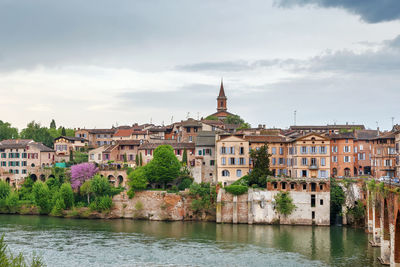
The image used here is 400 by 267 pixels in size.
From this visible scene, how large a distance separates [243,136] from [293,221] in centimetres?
1688

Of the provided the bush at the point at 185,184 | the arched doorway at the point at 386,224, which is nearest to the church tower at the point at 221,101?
the bush at the point at 185,184

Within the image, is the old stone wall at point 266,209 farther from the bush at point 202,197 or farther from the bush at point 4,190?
the bush at point 4,190

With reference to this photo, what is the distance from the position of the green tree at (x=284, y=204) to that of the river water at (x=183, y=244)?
94.1 inches

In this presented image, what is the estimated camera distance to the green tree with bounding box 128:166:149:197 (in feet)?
280

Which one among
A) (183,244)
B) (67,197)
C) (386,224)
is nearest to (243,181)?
(183,244)

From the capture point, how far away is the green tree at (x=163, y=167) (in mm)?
85938

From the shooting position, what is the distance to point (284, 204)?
251 ft

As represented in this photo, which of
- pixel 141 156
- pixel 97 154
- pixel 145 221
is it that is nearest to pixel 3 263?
pixel 145 221

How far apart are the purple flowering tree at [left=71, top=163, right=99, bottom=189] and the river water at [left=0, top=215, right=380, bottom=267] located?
12.4 metres

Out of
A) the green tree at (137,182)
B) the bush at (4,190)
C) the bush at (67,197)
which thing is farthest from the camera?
the bush at (4,190)

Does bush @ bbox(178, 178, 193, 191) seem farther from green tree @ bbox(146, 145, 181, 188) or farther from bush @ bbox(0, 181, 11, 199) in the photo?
bush @ bbox(0, 181, 11, 199)

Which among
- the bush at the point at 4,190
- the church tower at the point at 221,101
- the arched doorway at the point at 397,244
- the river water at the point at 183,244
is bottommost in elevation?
the river water at the point at 183,244

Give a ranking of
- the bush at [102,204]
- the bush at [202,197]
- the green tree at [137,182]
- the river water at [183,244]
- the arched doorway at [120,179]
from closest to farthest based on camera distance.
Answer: the river water at [183,244] < the bush at [202,197] < the bush at [102,204] < the green tree at [137,182] < the arched doorway at [120,179]

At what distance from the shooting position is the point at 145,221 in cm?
8200
